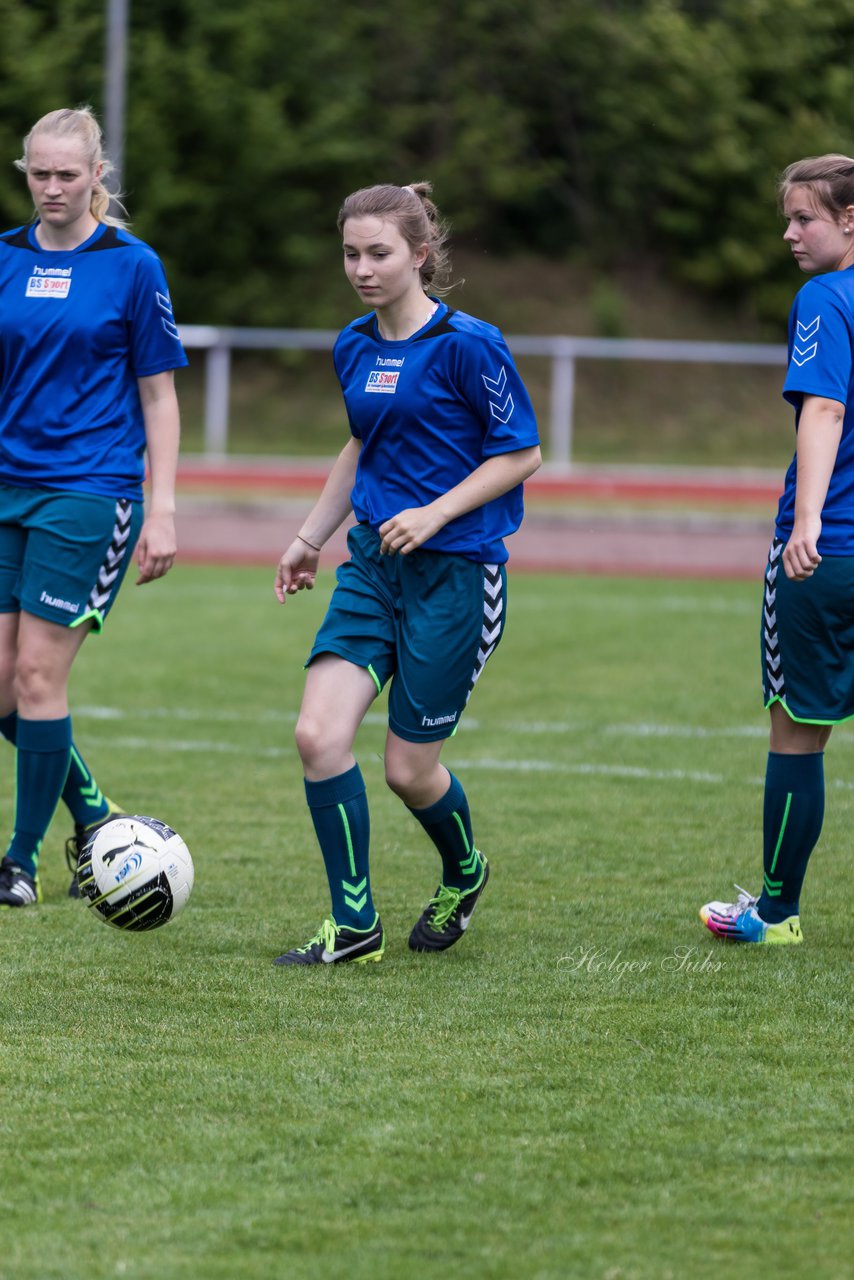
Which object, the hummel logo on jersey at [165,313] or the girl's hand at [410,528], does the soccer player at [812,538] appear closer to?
the girl's hand at [410,528]

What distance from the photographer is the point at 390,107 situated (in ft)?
102

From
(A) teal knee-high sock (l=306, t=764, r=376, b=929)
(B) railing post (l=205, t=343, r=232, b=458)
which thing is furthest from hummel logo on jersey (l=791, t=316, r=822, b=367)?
(B) railing post (l=205, t=343, r=232, b=458)

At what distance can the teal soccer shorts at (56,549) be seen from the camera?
202 inches

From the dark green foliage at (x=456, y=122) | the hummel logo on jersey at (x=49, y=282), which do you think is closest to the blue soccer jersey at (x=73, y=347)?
the hummel logo on jersey at (x=49, y=282)

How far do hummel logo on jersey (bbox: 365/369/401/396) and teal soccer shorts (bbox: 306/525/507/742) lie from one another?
0.36 metres

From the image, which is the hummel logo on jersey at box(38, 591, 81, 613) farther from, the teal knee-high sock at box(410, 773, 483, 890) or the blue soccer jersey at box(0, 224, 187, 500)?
the teal knee-high sock at box(410, 773, 483, 890)

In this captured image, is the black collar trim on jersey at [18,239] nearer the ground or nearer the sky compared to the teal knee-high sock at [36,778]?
nearer the sky

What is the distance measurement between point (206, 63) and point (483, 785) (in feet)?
73.3

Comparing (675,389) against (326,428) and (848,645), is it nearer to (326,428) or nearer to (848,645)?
Answer: (326,428)

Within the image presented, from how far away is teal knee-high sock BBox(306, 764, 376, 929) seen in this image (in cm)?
459

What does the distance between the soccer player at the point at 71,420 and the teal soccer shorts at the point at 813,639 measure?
1686mm

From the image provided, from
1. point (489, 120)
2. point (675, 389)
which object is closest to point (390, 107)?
point (489, 120)

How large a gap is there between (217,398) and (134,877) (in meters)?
18.7

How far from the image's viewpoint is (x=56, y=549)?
5.12 meters
